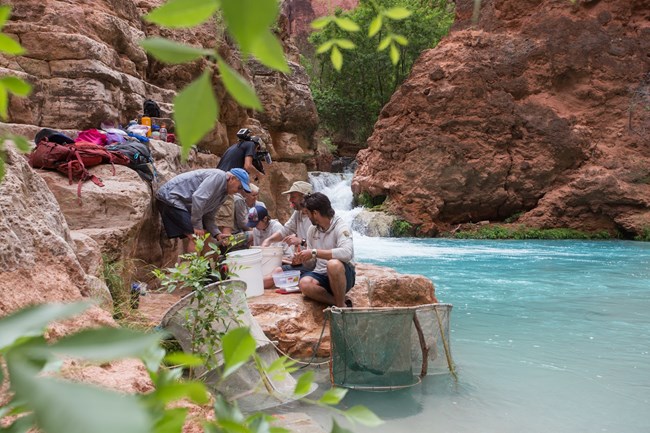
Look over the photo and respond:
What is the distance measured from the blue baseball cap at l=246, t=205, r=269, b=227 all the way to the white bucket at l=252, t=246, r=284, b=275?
2.60 ft

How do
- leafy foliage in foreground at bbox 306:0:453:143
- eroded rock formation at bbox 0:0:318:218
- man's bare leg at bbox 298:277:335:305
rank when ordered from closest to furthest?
man's bare leg at bbox 298:277:335:305, eroded rock formation at bbox 0:0:318:218, leafy foliage in foreground at bbox 306:0:453:143

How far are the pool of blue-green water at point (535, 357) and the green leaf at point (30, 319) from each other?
212cm

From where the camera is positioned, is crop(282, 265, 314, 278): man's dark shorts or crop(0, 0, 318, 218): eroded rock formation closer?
crop(282, 265, 314, 278): man's dark shorts

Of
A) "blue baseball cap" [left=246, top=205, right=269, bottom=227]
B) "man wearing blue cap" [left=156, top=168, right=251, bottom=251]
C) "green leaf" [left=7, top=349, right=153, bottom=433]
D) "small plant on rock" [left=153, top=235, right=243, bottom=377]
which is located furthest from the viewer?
"blue baseball cap" [left=246, top=205, right=269, bottom=227]

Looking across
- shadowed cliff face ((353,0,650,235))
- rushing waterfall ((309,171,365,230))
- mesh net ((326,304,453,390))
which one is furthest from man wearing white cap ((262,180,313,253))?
rushing waterfall ((309,171,365,230))

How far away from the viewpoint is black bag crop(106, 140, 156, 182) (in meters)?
4.99

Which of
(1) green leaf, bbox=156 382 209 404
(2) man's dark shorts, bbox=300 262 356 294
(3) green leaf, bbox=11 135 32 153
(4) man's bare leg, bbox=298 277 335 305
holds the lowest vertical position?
(4) man's bare leg, bbox=298 277 335 305

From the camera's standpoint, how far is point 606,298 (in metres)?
6.66

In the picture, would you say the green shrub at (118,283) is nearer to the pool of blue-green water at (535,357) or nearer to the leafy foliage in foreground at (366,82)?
the pool of blue-green water at (535,357)

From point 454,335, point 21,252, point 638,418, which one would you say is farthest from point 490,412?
point 21,252

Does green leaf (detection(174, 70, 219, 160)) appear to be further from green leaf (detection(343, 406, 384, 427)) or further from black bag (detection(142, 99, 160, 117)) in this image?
black bag (detection(142, 99, 160, 117))

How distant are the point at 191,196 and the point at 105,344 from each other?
16.4 feet

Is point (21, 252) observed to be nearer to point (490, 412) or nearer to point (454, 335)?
point (490, 412)

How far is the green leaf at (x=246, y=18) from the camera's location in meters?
0.21
